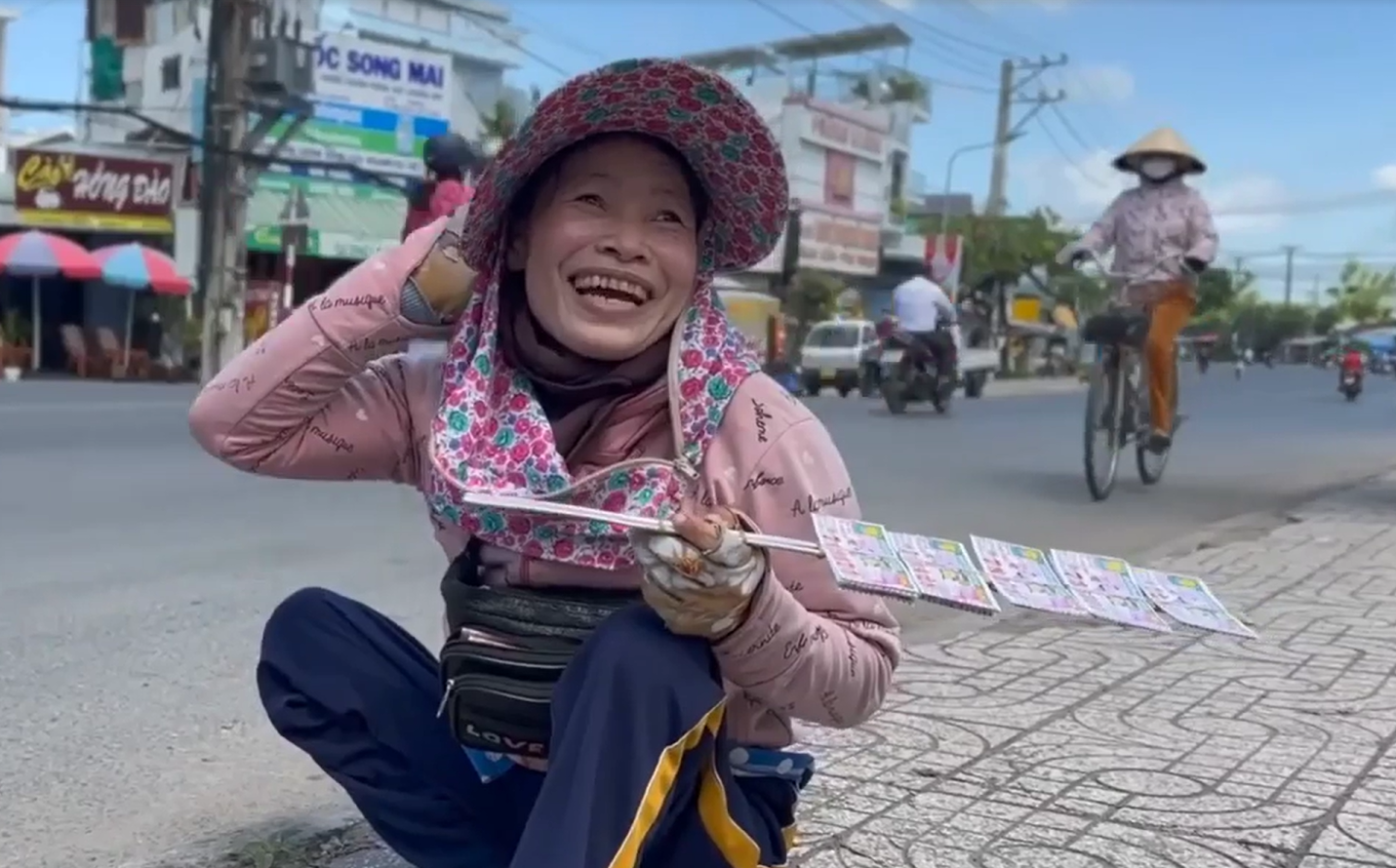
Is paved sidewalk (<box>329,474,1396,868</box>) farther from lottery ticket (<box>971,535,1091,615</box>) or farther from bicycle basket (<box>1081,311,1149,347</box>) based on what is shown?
bicycle basket (<box>1081,311,1149,347</box>)

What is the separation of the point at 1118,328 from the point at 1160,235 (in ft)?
1.77

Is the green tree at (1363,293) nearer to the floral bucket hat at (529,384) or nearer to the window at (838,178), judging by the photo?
the window at (838,178)

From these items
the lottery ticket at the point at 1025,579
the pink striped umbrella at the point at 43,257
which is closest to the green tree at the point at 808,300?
the pink striped umbrella at the point at 43,257

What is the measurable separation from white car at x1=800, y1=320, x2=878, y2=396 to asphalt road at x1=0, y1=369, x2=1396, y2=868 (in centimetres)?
1147

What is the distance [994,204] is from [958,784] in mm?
41956

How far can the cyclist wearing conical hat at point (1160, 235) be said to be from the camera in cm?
827

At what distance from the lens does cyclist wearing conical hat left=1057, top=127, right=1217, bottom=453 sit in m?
8.27

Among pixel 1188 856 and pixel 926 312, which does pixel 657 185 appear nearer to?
pixel 1188 856

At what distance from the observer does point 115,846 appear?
9.16 feet

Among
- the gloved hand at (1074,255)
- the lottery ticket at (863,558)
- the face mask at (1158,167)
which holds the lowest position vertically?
the lottery ticket at (863,558)

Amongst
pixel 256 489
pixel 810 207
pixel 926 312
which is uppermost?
pixel 810 207

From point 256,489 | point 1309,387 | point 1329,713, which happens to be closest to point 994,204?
point 1309,387

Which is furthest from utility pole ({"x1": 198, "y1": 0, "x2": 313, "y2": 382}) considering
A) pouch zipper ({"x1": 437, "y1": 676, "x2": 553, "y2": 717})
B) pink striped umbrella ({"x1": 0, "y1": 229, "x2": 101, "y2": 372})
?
pouch zipper ({"x1": 437, "y1": 676, "x2": 553, "y2": 717})

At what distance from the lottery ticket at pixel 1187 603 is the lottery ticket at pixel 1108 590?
19mm
